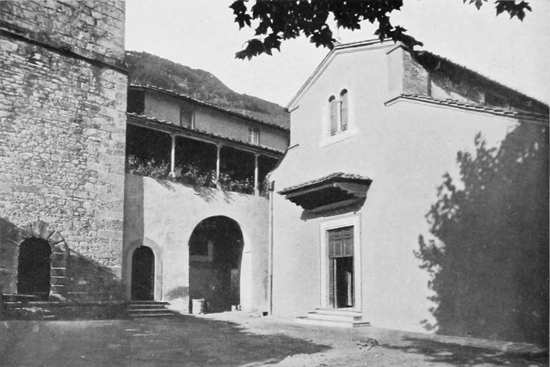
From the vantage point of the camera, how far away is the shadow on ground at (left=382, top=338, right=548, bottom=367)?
7.78 metres

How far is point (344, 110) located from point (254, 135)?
8.14 metres

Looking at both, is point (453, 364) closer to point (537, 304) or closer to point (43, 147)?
point (537, 304)

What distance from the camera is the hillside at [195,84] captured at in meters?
37.5

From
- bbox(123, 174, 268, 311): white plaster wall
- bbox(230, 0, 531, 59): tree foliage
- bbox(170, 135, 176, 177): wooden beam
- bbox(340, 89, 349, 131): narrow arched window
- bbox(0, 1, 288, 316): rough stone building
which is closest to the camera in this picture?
bbox(230, 0, 531, 59): tree foliage

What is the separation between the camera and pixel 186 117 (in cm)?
2066

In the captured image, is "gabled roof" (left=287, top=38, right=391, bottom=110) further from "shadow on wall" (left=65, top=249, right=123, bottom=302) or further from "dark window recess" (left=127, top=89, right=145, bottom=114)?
"shadow on wall" (left=65, top=249, right=123, bottom=302)

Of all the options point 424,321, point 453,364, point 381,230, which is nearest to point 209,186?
point 381,230

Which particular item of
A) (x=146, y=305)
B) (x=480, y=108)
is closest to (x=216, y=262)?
(x=146, y=305)

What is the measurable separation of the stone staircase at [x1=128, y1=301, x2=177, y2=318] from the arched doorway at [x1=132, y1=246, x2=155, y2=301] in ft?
2.12

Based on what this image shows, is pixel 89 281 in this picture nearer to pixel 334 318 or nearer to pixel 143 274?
pixel 143 274

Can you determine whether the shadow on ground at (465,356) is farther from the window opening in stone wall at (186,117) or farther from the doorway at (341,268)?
the window opening in stone wall at (186,117)

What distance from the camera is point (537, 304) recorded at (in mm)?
10133

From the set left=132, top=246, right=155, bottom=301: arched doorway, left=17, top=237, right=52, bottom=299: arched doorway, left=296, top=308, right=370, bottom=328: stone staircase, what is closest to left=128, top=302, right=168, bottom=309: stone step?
left=132, top=246, right=155, bottom=301: arched doorway

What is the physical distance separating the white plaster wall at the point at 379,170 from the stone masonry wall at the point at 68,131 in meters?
4.86
